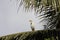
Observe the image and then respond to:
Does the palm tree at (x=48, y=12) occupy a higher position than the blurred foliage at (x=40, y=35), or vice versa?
the palm tree at (x=48, y=12)

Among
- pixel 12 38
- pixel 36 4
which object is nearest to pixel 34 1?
pixel 36 4

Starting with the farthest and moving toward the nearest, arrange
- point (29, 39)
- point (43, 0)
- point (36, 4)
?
1. point (29, 39)
2. point (36, 4)
3. point (43, 0)

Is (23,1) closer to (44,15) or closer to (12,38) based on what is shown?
(44,15)

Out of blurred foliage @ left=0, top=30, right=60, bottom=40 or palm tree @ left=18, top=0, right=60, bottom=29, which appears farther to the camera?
blurred foliage @ left=0, top=30, right=60, bottom=40

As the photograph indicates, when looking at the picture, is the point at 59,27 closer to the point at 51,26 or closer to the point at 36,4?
the point at 51,26

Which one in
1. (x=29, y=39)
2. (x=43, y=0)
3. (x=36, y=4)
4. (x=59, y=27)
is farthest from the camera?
(x=29, y=39)

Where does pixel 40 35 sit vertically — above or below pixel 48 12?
below

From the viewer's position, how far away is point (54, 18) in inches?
157

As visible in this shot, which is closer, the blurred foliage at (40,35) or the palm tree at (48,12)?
the palm tree at (48,12)

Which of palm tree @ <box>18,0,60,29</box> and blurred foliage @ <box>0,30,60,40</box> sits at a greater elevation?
palm tree @ <box>18,0,60,29</box>

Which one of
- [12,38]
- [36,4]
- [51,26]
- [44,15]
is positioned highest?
[36,4]

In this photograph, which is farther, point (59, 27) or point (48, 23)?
point (48, 23)

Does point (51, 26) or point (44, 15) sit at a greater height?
point (44, 15)

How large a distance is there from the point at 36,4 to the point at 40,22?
54.5 inches
